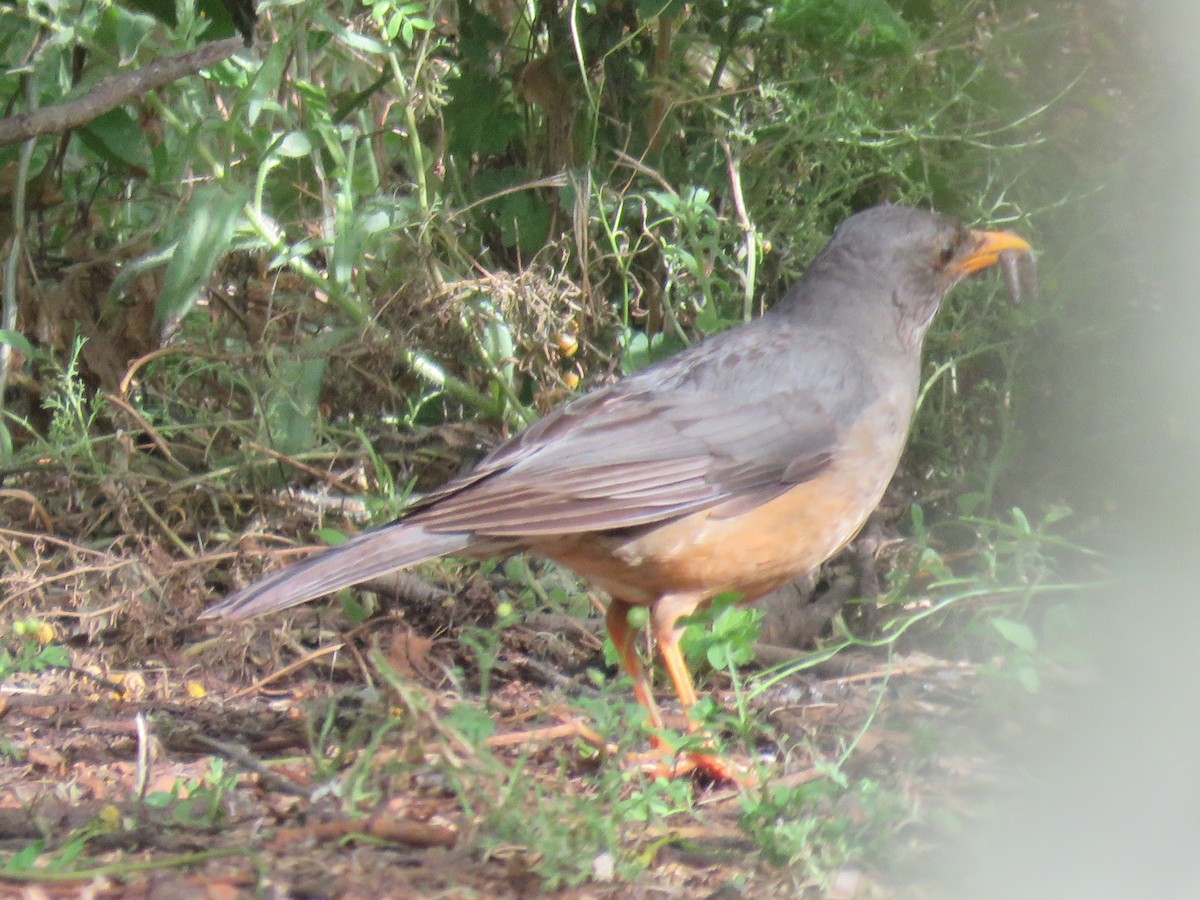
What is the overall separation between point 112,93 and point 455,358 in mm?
1538

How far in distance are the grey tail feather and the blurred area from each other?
1.99 meters

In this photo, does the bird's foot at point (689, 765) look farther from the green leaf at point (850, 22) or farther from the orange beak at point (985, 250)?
the green leaf at point (850, 22)

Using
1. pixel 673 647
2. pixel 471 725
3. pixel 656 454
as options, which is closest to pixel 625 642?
pixel 673 647

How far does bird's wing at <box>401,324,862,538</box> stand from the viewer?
12.7ft

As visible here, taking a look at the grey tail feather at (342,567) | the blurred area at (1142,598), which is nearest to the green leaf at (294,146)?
the grey tail feather at (342,567)

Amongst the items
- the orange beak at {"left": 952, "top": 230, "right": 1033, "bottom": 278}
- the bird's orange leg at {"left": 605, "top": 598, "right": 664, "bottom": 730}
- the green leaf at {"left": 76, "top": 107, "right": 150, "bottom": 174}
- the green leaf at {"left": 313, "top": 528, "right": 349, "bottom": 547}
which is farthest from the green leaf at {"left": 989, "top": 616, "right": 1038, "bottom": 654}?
the green leaf at {"left": 76, "top": 107, "right": 150, "bottom": 174}

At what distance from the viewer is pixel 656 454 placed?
411cm

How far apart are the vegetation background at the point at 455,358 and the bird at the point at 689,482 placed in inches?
12.3

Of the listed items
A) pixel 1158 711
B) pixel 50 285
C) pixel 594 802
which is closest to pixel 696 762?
pixel 594 802

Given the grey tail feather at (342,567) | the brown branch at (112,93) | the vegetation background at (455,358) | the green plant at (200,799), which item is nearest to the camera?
the green plant at (200,799)

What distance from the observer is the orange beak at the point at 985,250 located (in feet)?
15.0

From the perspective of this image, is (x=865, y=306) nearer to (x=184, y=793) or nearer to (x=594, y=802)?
(x=594, y=802)

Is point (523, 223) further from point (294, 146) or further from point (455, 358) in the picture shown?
point (294, 146)

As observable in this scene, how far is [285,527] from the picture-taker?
200 inches
